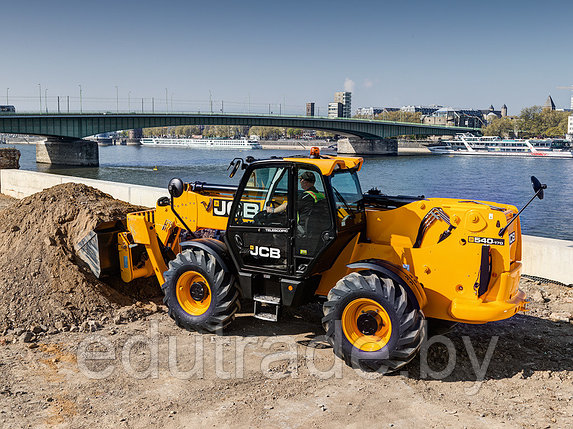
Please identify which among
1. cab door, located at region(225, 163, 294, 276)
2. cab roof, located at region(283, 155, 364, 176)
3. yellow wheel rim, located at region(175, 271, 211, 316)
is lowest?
yellow wheel rim, located at region(175, 271, 211, 316)

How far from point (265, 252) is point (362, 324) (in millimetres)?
1424

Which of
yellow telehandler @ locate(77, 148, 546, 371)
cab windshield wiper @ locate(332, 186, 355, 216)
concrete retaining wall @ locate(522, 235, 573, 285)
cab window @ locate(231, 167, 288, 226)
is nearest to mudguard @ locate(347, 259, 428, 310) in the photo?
yellow telehandler @ locate(77, 148, 546, 371)

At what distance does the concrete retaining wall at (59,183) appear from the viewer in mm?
16172

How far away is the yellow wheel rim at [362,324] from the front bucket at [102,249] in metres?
3.78

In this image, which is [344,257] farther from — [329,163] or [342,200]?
[329,163]

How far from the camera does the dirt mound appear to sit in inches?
289

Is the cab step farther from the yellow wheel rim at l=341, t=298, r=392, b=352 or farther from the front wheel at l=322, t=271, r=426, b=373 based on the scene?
the yellow wheel rim at l=341, t=298, r=392, b=352

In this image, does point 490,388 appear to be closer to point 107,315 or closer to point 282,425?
Result: point 282,425

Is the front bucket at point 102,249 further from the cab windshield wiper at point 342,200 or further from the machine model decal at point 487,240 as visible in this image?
the machine model decal at point 487,240

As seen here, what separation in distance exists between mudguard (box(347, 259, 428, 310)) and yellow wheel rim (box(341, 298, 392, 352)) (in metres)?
0.32

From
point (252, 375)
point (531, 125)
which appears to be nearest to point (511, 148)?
point (531, 125)

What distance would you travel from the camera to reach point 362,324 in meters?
5.85

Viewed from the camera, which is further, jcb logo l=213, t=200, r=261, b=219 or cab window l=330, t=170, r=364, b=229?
jcb logo l=213, t=200, r=261, b=219

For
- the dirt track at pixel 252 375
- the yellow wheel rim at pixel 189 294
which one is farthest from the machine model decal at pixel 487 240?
the yellow wheel rim at pixel 189 294
